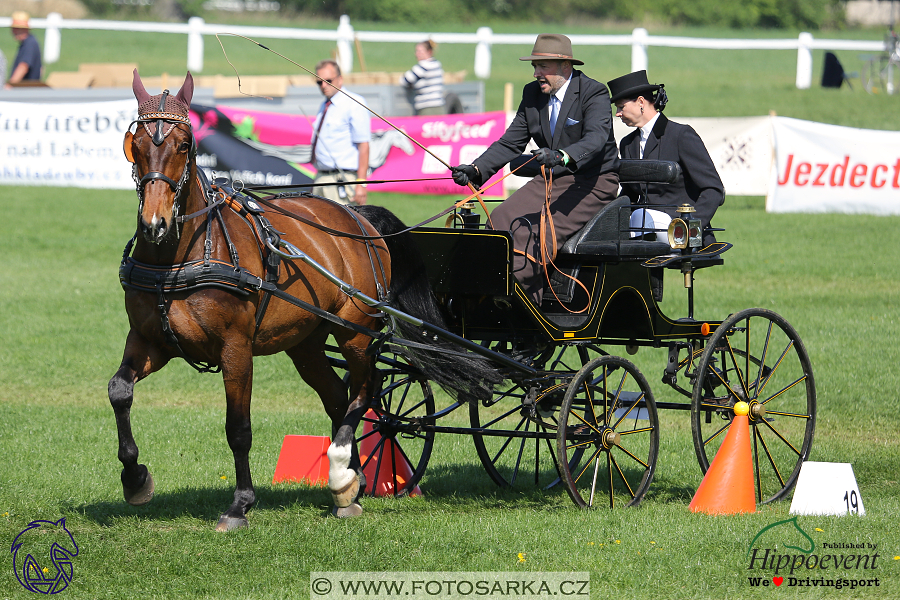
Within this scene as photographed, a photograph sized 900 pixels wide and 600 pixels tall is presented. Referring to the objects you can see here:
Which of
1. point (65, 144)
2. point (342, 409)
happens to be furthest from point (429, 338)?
point (65, 144)

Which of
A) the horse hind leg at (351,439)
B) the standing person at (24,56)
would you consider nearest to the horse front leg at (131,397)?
the horse hind leg at (351,439)

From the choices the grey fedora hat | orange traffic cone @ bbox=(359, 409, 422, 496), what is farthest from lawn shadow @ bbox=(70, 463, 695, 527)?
the grey fedora hat

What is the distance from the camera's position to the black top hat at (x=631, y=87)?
6957 millimetres

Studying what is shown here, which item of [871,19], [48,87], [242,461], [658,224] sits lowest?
[242,461]

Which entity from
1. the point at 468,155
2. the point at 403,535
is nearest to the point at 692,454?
the point at 403,535

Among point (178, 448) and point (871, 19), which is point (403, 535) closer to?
point (178, 448)

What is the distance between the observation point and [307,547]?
5.21 metres

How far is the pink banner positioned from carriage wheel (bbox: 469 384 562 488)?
872 centimetres

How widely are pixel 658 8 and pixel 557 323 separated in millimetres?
48750

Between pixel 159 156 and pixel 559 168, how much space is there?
2463 millimetres

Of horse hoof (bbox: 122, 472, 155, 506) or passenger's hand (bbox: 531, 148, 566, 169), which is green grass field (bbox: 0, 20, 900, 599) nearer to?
horse hoof (bbox: 122, 472, 155, 506)

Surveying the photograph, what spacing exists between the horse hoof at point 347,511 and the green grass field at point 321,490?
125 millimetres

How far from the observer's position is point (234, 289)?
5.29m

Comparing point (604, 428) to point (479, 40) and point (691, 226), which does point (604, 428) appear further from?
point (479, 40)
